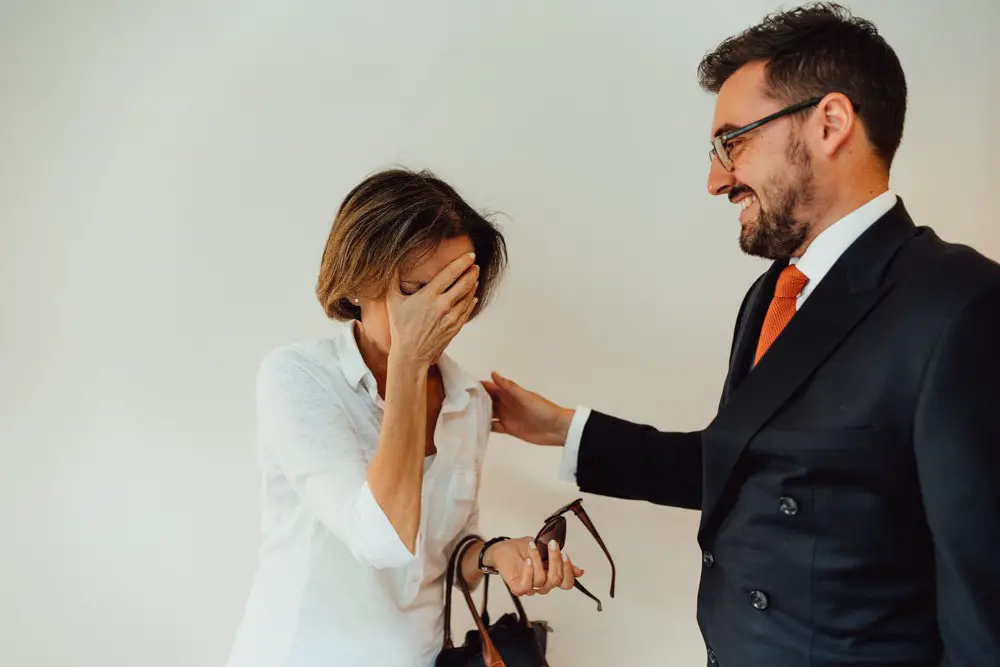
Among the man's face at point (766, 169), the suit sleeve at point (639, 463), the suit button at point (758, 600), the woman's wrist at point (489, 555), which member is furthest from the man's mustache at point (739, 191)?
the woman's wrist at point (489, 555)

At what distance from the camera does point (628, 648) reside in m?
1.64

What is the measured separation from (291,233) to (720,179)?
917 millimetres

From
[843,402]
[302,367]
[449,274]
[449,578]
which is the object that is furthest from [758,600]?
[302,367]

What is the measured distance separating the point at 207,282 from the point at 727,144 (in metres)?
1.11

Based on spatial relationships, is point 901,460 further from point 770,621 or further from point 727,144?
point 727,144

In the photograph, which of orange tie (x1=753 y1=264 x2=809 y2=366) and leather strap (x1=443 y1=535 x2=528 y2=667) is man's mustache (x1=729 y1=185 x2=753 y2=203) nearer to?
orange tie (x1=753 y1=264 x2=809 y2=366)

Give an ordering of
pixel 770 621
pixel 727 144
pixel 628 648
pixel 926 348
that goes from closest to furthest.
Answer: pixel 926 348 < pixel 770 621 < pixel 727 144 < pixel 628 648

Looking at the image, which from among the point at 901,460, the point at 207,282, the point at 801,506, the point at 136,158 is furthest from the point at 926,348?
the point at 136,158

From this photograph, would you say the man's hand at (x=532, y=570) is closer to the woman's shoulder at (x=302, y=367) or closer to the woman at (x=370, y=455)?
the woman at (x=370, y=455)

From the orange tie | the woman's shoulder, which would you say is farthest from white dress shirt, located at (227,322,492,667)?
the orange tie

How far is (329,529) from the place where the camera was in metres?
1.09

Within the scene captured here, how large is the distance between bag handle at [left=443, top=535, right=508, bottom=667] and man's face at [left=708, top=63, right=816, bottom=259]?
0.71m

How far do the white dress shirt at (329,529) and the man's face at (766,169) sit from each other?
1.98ft

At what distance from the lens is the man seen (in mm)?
819
